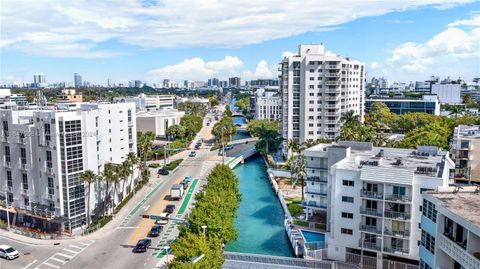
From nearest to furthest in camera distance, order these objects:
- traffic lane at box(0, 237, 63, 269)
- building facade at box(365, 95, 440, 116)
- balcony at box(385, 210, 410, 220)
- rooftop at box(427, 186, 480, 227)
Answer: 1. rooftop at box(427, 186, 480, 227)
2. balcony at box(385, 210, 410, 220)
3. traffic lane at box(0, 237, 63, 269)
4. building facade at box(365, 95, 440, 116)

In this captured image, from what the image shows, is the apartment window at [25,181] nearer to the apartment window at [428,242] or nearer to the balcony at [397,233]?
the balcony at [397,233]

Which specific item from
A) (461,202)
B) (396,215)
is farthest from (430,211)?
(396,215)

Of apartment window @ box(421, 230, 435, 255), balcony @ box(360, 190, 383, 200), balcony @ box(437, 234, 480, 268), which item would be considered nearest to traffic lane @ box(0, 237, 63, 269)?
balcony @ box(360, 190, 383, 200)

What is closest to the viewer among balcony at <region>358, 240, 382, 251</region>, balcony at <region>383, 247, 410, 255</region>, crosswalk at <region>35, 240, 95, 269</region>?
balcony at <region>383, 247, 410, 255</region>

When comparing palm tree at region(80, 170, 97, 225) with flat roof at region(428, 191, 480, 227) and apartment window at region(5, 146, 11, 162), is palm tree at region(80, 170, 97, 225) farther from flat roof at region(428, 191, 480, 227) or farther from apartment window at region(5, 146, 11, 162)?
flat roof at region(428, 191, 480, 227)

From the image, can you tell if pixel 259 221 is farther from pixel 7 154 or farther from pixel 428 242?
pixel 7 154

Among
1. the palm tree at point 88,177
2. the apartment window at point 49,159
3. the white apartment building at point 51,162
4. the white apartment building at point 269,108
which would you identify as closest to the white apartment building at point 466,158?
the palm tree at point 88,177

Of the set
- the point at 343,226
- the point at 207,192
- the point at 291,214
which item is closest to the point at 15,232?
the point at 207,192
